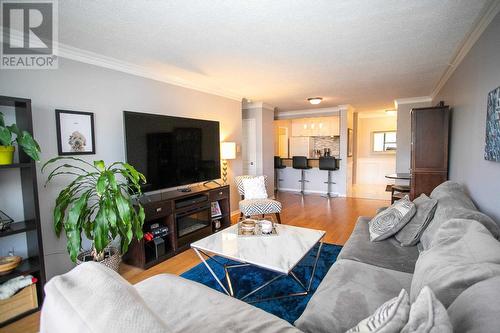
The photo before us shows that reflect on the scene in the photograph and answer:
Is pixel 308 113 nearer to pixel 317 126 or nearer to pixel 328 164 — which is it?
pixel 317 126

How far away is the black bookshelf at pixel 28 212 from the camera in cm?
202

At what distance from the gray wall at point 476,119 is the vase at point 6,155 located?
3589 millimetres

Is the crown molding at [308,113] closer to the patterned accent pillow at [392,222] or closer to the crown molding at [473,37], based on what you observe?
the crown molding at [473,37]

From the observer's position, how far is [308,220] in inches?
176

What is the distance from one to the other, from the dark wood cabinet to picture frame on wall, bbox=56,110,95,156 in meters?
4.02

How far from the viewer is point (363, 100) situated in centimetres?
565

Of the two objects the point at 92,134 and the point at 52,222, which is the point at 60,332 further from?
the point at 92,134

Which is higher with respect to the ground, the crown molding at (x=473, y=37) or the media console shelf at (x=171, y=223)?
the crown molding at (x=473, y=37)

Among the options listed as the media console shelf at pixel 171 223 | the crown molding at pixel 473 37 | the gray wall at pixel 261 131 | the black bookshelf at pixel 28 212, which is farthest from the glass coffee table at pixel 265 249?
the gray wall at pixel 261 131

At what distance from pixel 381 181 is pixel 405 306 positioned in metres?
8.72

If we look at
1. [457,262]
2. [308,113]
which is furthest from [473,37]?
[308,113]

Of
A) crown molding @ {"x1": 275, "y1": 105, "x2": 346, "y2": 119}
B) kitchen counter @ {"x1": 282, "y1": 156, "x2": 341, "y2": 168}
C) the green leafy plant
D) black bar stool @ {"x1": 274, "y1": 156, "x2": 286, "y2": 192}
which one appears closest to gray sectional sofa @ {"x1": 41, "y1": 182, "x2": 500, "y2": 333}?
the green leafy plant

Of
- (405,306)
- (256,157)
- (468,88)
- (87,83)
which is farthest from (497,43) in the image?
(256,157)

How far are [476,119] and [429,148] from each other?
1.24 meters
